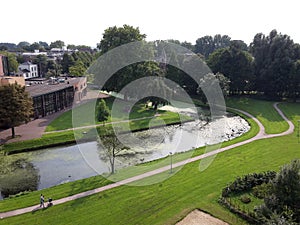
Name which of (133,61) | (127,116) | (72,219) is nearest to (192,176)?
(72,219)

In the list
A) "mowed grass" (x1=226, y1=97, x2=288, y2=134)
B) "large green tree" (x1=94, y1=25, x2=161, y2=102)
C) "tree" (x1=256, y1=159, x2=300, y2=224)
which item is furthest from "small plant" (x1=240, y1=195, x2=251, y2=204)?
"large green tree" (x1=94, y1=25, x2=161, y2=102)

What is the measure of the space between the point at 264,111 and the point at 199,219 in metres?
35.2

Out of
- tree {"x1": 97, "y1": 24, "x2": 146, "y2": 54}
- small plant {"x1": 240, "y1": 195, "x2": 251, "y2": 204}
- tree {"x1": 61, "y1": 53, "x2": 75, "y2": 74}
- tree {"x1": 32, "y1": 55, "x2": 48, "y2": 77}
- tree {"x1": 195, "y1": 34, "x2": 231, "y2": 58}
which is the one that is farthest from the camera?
tree {"x1": 195, "y1": 34, "x2": 231, "y2": 58}

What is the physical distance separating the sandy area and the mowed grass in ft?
70.8

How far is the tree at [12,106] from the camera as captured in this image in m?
30.1

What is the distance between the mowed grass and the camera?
37.3m

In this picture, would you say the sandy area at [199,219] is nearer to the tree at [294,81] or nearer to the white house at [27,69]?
the tree at [294,81]

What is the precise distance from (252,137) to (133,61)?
25333 mm

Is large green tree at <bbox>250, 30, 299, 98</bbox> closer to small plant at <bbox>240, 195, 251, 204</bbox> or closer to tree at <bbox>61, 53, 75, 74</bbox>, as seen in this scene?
small plant at <bbox>240, 195, 251, 204</bbox>

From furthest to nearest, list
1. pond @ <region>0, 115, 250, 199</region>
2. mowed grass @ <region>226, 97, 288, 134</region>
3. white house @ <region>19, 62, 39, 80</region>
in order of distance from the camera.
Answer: white house @ <region>19, 62, 39, 80</region>
mowed grass @ <region>226, 97, 288, 134</region>
pond @ <region>0, 115, 250, 199</region>

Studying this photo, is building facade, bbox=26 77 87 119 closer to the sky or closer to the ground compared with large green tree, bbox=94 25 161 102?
closer to the ground

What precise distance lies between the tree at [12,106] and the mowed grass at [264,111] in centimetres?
2862

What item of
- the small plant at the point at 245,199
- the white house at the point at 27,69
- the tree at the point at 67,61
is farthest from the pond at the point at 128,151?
the white house at the point at 27,69

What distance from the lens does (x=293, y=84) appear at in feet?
180
